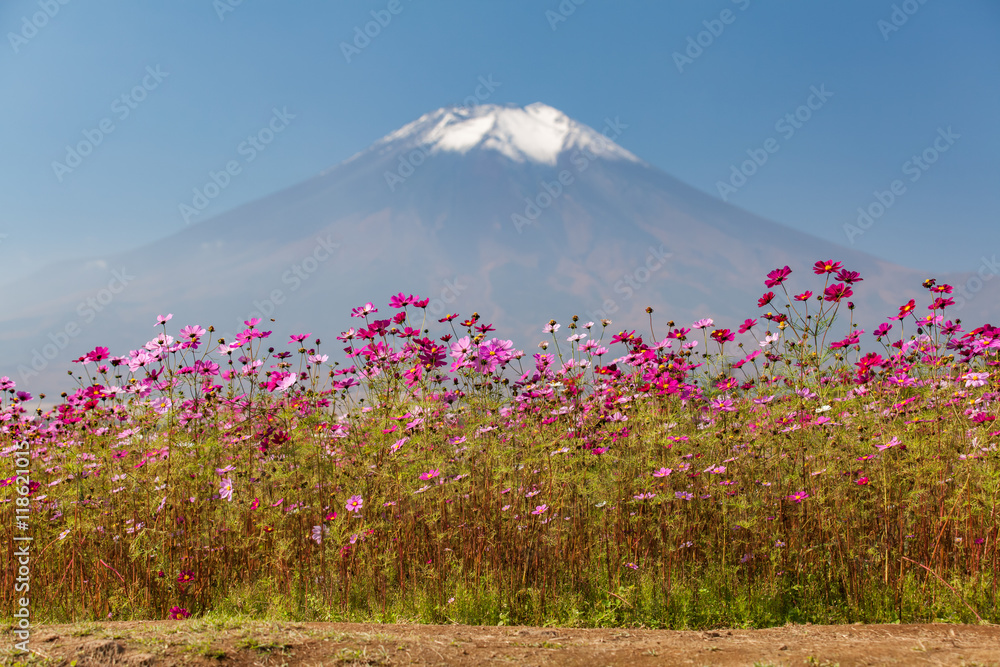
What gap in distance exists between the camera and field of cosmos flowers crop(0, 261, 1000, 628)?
415cm

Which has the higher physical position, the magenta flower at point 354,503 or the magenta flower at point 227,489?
the magenta flower at point 227,489

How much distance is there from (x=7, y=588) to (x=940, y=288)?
6993 millimetres

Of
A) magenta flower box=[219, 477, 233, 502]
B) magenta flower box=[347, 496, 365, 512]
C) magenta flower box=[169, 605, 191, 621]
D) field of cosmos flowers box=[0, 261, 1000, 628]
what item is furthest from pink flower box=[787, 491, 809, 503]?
magenta flower box=[169, 605, 191, 621]

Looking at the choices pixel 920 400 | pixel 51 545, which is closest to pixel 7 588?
pixel 51 545

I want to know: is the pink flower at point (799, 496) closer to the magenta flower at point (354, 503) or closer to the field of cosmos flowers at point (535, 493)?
the field of cosmos flowers at point (535, 493)

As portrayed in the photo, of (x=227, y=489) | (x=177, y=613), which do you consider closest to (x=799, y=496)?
(x=227, y=489)

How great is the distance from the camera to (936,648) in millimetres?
3186

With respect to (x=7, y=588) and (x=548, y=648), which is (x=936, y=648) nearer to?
(x=548, y=648)

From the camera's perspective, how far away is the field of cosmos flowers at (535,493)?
13.6 feet

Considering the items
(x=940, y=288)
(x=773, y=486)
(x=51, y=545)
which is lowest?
(x=51, y=545)

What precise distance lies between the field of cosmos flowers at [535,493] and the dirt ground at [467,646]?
662 millimetres

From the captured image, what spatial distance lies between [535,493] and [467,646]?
1.28 m

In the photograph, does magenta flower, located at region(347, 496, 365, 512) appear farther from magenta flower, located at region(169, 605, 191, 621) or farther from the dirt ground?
magenta flower, located at region(169, 605, 191, 621)

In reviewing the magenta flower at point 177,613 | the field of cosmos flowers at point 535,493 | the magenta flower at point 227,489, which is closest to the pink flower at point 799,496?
the field of cosmos flowers at point 535,493
